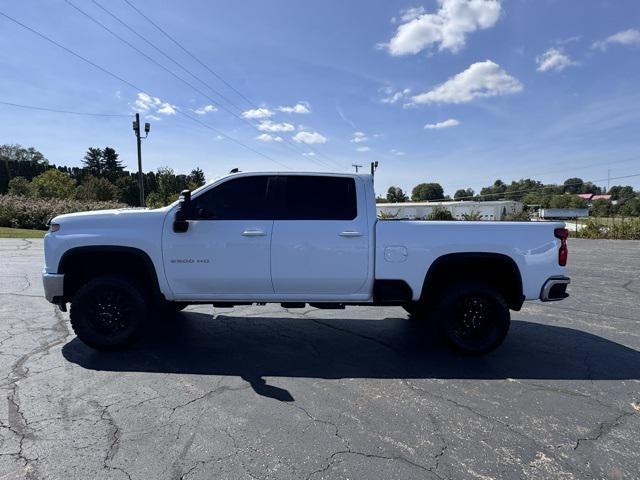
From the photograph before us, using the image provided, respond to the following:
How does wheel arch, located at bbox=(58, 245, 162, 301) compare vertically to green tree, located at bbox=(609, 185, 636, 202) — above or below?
below

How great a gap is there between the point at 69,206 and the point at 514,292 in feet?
101

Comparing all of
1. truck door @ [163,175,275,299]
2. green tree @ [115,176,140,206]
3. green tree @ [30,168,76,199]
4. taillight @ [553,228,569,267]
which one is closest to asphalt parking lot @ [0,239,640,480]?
truck door @ [163,175,275,299]

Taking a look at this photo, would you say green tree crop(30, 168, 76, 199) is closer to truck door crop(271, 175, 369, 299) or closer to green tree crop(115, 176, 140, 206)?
green tree crop(115, 176, 140, 206)

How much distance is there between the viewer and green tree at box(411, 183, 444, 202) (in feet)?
462

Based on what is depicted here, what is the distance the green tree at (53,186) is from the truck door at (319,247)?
6601 cm

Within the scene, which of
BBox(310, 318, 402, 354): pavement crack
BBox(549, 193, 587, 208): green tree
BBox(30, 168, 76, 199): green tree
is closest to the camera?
BBox(310, 318, 402, 354): pavement crack

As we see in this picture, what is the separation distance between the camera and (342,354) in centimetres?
470

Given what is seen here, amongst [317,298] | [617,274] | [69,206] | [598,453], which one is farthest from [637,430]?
[69,206]

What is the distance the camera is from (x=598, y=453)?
2834 mm

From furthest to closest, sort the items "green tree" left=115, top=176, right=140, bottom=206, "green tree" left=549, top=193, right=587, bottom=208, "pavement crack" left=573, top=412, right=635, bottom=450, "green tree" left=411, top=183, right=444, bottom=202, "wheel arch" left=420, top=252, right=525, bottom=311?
"green tree" left=411, top=183, right=444, bottom=202
"green tree" left=549, top=193, right=587, bottom=208
"green tree" left=115, top=176, right=140, bottom=206
"wheel arch" left=420, top=252, right=525, bottom=311
"pavement crack" left=573, top=412, right=635, bottom=450

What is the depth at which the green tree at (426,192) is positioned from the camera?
141 m

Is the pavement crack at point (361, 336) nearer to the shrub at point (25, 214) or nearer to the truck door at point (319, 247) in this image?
the truck door at point (319, 247)

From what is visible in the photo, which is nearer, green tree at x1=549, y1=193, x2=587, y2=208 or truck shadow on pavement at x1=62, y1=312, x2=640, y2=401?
truck shadow on pavement at x1=62, y1=312, x2=640, y2=401

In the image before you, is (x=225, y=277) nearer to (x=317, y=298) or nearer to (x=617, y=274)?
(x=317, y=298)
